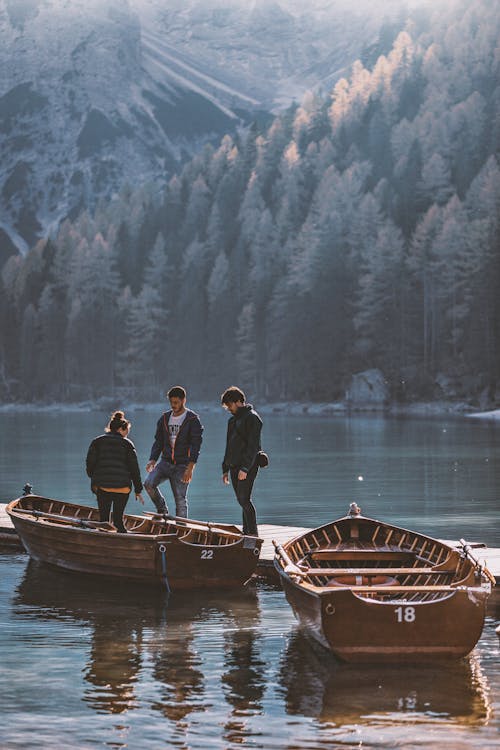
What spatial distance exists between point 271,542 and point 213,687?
734 cm

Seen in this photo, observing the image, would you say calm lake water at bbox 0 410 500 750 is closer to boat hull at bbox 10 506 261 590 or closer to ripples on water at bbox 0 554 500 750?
ripples on water at bbox 0 554 500 750

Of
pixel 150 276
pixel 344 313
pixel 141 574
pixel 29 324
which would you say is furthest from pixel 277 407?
pixel 141 574

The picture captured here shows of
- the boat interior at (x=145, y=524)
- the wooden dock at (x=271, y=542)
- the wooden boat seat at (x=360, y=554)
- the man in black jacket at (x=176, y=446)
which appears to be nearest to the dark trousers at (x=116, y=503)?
the boat interior at (x=145, y=524)

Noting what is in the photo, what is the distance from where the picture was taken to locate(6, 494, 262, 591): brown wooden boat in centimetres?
1688

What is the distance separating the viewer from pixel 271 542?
1962 centimetres

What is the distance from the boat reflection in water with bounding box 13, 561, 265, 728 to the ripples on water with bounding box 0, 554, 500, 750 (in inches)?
0.8

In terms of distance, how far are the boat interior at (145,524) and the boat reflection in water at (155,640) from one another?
2.38 feet

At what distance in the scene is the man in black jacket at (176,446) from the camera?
59.5 feet

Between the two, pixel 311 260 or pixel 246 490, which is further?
pixel 311 260

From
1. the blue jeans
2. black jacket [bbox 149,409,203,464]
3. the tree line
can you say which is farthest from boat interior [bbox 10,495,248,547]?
the tree line

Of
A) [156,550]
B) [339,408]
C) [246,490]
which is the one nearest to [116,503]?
[156,550]

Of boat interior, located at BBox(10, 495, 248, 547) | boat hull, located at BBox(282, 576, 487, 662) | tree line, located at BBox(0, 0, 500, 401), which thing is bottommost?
boat hull, located at BBox(282, 576, 487, 662)

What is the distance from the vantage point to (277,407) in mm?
118750

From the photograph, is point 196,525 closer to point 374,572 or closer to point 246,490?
point 246,490
